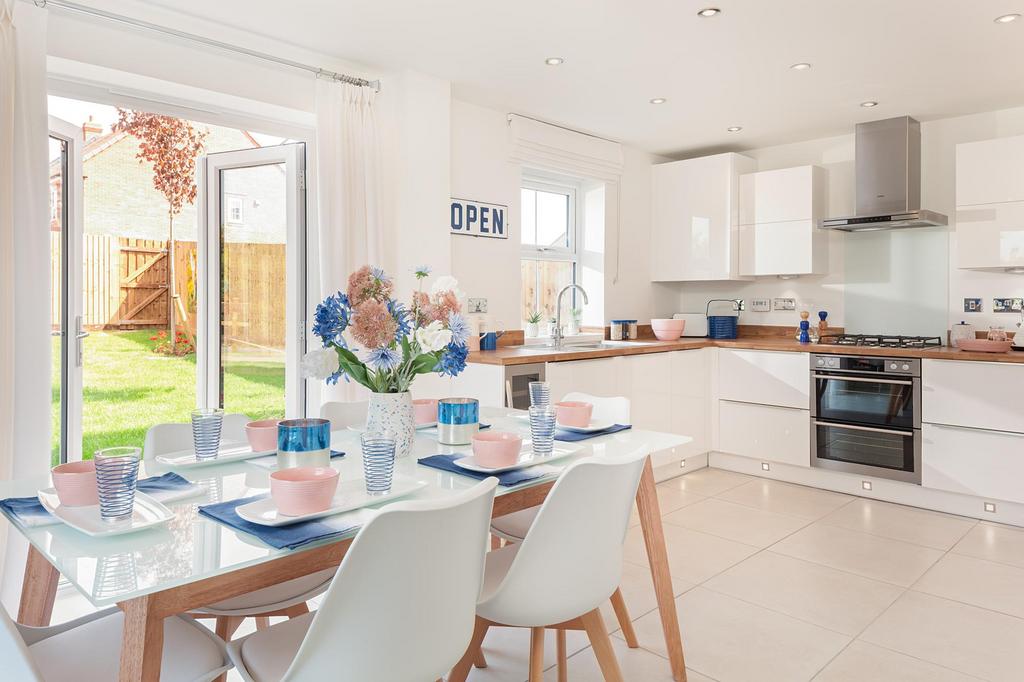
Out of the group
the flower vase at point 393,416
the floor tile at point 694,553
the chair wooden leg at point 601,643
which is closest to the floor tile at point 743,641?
the floor tile at point 694,553

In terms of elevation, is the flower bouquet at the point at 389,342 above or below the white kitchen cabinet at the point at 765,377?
above

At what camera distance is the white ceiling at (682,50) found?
2.82 meters

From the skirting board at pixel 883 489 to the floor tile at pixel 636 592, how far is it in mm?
1895

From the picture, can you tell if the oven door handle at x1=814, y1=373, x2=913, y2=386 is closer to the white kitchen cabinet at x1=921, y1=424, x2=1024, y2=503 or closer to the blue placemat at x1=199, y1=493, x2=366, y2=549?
the white kitchen cabinet at x1=921, y1=424, x2=1024, y2=503

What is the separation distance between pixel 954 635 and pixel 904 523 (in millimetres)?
1383

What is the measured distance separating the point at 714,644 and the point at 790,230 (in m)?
3.27

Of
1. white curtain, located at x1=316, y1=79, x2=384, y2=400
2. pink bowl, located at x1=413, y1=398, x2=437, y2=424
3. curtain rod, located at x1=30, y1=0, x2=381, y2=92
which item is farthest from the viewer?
white curtain, located at x1=316, y1=79, x2=384, y2=400

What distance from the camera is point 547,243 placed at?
4.98 m

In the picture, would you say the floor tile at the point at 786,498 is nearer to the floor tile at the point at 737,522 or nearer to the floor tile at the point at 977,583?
the floor tile at the point at 737,522

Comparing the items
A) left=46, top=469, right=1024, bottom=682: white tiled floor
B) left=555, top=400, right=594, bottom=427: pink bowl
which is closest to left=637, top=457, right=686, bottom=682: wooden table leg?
left=46, top=469, right=1024, bottom=682: white tiled floor

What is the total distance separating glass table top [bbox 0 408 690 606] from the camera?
1063 mm

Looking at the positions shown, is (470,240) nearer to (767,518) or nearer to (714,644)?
(767,518)

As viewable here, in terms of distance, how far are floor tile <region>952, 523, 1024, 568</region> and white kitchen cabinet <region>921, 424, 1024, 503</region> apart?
0.55 ft

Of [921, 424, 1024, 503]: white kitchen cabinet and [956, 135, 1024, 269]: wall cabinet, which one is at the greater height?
[956, 135, 1024, 269]: wall cabinet
